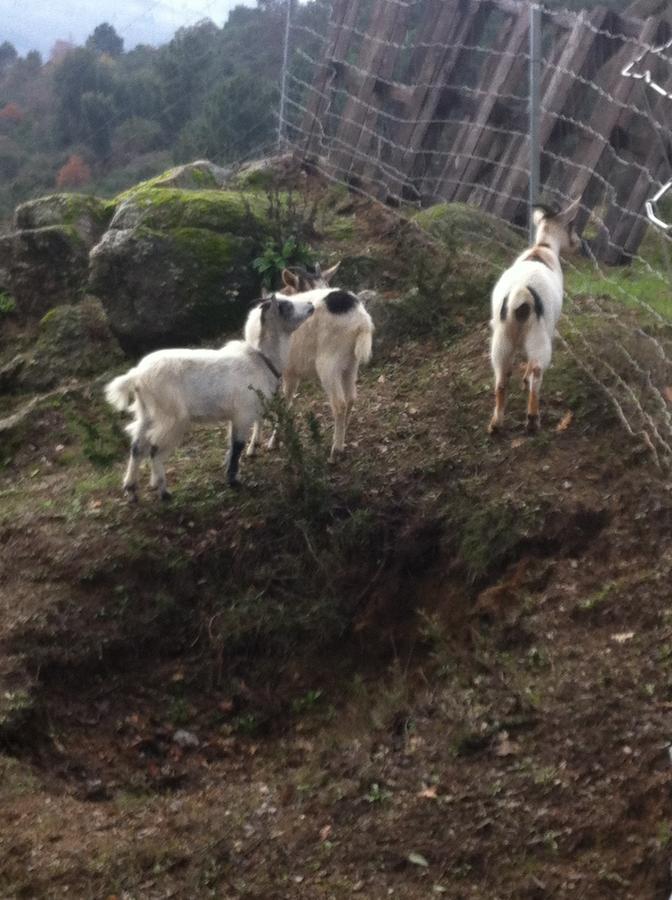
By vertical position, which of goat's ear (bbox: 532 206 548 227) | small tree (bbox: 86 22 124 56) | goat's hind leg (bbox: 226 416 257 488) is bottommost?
small tree (bbox: 86 22 124 56)

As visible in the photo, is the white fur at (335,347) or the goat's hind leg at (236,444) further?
the white fur at (335,347)

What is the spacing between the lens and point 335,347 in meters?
7.63

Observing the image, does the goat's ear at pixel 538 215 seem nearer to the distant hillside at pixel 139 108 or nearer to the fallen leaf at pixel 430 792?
the fallen leaf at pixel 430 792

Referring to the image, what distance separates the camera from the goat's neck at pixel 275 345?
735cm

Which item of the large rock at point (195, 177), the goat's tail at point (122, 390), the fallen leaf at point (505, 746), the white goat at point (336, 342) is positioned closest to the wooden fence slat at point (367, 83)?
the large rock at point (195, 177)

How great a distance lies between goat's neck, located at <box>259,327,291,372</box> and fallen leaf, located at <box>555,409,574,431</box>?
179 centimetres

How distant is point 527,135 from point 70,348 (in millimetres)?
4733

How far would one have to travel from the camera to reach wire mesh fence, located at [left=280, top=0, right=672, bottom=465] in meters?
8.11

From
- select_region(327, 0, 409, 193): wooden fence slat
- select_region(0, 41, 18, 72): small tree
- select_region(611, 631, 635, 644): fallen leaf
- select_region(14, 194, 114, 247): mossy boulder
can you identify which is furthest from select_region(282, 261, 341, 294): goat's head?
select_region(0, 41, 18, 72): small tree

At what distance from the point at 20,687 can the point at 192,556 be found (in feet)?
4.43

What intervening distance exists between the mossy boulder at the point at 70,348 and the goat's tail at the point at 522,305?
4822 mm

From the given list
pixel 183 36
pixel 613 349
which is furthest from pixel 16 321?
pixel 183 36

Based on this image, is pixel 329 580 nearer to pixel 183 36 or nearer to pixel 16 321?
pixel 16 321

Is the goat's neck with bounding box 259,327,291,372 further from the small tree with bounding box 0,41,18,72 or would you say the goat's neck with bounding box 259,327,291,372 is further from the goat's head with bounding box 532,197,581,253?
the small tree with bounding box 0,41,18,72
